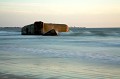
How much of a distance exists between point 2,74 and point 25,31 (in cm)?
10930

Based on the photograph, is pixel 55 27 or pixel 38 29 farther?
pixel 55 27

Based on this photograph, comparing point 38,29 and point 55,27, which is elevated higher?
point 55,27

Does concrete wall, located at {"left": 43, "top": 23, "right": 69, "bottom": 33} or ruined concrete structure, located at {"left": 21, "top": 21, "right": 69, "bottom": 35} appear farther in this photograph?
concrete wall, located at {"left": 43, "top": 23, "right": 69, "bottom": 33}

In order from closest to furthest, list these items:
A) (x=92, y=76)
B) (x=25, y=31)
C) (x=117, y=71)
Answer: (x=92, y=76) < (x=117, y=71) < (x=25, y=31)

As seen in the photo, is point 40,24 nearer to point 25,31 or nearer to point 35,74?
point 25,31

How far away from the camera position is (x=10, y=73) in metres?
16.7

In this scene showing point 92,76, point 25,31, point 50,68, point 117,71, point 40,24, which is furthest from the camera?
point 25,31

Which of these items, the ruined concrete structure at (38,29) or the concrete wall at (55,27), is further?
the concrete wall at (55,27)

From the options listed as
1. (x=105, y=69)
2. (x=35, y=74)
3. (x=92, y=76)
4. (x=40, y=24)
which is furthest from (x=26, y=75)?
(x=40, y=24)

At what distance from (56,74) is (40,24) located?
327ft

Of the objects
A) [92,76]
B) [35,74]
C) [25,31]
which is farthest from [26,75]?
[25,31]

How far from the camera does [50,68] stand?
1883 cm

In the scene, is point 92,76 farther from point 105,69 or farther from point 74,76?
point 105,69

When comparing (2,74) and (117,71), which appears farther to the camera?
(117,71)
